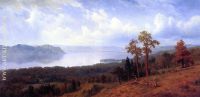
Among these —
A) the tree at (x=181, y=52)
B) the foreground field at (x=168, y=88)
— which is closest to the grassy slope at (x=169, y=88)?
the foreground field at (x=168, y=88)

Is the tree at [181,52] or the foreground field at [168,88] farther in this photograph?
the tree at [181,52]

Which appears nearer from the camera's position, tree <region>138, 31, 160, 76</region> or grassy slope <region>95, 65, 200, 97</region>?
grassy slope <region>95, 65, 200, 97</region>

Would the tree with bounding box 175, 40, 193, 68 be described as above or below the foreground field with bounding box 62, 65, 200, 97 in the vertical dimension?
above

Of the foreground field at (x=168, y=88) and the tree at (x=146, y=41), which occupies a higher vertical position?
the tree at (x=146, y=41)

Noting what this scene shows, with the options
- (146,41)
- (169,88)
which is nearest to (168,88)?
(169,88)

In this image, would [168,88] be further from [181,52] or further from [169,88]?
[181,52]

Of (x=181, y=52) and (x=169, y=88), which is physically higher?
(x=181, y=52)

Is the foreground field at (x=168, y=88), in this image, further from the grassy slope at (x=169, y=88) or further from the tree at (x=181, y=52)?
the tree at (x=181, y=52)

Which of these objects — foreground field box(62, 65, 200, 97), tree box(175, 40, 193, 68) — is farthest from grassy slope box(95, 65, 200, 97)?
tree box(175, 40, 193, 68)

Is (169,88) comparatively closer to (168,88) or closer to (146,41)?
(168,88)

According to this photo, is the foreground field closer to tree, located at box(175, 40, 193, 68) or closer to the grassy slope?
the grassy slope

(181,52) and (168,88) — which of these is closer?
(168,88)

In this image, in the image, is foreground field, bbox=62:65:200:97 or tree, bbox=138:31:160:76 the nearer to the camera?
foreground field, bbox=62:65:200:97

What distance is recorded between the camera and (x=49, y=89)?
7013 inches
